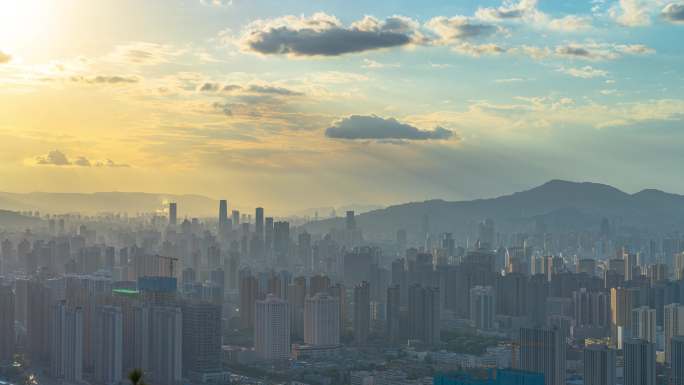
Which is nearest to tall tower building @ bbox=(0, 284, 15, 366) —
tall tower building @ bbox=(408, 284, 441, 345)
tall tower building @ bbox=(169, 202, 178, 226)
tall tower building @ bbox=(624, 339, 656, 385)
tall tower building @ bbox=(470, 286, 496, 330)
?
tall tower building @ bbox=(408, 284, 441, 345)

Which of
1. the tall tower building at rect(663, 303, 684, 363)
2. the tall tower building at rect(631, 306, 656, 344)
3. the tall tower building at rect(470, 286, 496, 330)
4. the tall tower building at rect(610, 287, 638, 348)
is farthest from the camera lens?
the tall tower building at rect(470, 286, 496, 330)

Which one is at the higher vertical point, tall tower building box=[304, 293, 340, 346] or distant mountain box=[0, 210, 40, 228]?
distant mountain box=[0, 210, 40, 228]

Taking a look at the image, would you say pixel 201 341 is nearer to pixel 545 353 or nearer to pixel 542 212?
pixel 545 353

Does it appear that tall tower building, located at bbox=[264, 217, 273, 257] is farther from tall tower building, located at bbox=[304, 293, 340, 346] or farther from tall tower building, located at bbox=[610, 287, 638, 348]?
tall tower building, located at bbox=[610, 287, 638, 348]

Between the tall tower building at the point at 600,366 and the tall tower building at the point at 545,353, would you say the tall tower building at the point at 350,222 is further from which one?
the tall tower building at the point at 600,366

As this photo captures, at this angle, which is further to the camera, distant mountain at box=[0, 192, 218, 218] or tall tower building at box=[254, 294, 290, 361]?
distant mountain at box=[0, 192, 218, 218]

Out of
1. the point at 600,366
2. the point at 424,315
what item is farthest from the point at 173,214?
the point at 600,366
